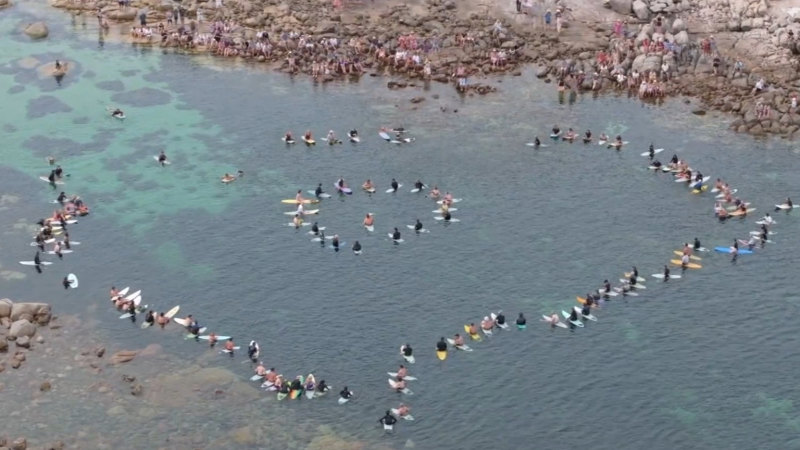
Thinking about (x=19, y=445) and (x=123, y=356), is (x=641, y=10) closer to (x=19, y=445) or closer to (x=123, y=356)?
(x=123, y=356)

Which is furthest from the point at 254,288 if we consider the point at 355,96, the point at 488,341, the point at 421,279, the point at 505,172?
the point at 355,96

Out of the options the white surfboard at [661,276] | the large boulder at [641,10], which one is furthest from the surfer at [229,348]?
the large boulder at [641,10]

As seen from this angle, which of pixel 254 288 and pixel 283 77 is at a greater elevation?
pixel 283 77

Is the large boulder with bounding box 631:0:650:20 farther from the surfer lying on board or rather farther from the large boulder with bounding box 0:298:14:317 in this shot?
the large boulder with bounding box 0:298:14:317

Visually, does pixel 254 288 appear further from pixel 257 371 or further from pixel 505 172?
pixel 505 172

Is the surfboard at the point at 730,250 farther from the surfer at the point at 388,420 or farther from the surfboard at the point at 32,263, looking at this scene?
the surfboard at the point at 32,263

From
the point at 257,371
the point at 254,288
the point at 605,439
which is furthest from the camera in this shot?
the point at 254,288

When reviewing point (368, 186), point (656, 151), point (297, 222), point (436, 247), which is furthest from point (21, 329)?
point (656, 151)
